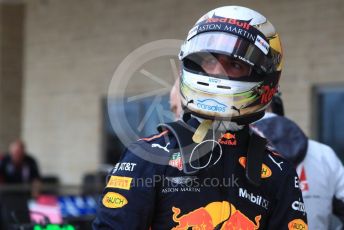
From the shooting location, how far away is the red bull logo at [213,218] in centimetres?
203

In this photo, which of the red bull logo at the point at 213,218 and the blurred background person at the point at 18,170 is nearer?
the red bull logo at the point at 213,218

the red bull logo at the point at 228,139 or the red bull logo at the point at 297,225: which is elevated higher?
the red bull logo at the point at 228,139

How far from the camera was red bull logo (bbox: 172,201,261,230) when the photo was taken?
203 cm

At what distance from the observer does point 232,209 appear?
6.77ft

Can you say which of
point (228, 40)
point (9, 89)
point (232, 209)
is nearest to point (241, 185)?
point (232, 209)

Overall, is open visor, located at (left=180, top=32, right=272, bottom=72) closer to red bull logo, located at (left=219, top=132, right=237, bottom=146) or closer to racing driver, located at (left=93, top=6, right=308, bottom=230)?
racing driver, located at (left=93, top=6, right=308, bottom=230)

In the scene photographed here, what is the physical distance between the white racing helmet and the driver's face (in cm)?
2

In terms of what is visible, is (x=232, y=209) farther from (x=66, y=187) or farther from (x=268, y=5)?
(x=66, y=187)

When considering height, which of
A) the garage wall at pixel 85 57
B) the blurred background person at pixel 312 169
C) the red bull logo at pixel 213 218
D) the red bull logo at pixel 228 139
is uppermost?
the red bull logo at pixel 228 139

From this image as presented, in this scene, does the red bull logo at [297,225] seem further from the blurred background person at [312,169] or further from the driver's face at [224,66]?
the blurred background person at [312,169]

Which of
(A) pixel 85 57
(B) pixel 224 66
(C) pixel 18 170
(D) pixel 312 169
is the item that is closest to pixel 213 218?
(B) pixel 224 66

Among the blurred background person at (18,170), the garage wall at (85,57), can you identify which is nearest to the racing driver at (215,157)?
the garage wall at (85,57)

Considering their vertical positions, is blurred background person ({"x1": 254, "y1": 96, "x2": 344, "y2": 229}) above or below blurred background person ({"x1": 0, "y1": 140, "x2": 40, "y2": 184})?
above

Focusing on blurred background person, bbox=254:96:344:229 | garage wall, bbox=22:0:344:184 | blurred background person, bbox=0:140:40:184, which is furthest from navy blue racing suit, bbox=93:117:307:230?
blurred background person, bbox=0:140:40:184
